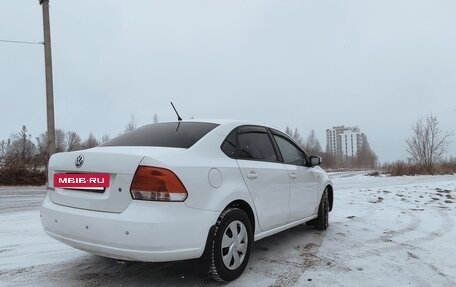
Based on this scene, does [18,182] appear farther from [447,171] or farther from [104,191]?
[447,171]

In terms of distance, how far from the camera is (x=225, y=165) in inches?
149

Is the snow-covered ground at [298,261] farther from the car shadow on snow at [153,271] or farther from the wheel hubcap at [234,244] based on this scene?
the wheel hubcap at [234,244]

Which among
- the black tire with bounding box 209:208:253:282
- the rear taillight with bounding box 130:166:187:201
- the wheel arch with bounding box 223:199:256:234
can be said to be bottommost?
the black tire with bounding box 209:208:253:282

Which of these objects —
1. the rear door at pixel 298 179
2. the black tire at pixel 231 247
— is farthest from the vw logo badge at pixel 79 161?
the rear door at pixel 298 179

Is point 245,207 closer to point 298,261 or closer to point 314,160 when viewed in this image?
point 298,261

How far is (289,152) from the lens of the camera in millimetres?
5320

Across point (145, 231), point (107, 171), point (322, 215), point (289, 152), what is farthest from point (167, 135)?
point (322, 215)

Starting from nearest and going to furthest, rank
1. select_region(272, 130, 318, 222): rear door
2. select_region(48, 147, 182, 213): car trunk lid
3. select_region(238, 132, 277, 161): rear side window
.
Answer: select_region(48, 147, 182, 213): car trunk lid < select_region(238, 132, 277, 161): rear side window < select_region(272, 130, 318, 222): rear door

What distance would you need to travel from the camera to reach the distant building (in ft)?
417

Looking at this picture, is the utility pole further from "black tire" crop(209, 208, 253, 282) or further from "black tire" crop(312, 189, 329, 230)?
"black tire" crop(209, 208, 253, 282)

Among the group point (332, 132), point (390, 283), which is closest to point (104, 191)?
point (390, 283)

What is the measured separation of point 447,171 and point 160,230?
29.7 metres

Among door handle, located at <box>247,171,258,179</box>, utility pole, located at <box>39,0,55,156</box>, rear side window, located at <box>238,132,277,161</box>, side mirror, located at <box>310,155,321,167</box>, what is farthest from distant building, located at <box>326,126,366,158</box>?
door handle, located at <box>247,171,258,179</box>

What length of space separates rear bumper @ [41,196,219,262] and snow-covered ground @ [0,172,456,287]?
0.51 meters
